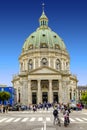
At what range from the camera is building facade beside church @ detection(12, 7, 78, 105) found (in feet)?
371

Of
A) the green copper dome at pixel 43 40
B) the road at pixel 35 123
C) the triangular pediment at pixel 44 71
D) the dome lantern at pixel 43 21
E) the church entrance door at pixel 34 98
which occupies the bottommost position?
the road at pixel 35 123

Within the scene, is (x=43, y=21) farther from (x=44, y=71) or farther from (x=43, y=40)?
(x=44, y=71)

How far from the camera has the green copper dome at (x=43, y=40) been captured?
415 ft

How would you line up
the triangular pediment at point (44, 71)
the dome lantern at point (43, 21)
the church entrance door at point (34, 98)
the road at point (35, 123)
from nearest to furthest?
1. the road at point (35, 123)
2. the triangular pediment at point (44, 71)
3. the church entrance door at point (34, 98)
4. the dome lantern at point (43, 21)

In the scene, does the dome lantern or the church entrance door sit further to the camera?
the dome lantern

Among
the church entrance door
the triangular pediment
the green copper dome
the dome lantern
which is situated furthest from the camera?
the dome lantern

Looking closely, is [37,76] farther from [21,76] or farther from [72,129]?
[72,129]

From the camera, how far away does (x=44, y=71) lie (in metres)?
114

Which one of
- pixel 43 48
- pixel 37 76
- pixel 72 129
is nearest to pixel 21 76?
pixel 37 76

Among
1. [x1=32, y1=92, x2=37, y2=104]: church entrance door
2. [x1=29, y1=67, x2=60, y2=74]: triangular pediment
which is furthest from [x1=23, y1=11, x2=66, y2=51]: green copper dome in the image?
[x1=32, y1=92, x2=37, y2=104]: church entrance door

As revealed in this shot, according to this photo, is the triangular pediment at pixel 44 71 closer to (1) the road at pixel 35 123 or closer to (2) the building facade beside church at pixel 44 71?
(2) the building facade beside church at pixel 44 71

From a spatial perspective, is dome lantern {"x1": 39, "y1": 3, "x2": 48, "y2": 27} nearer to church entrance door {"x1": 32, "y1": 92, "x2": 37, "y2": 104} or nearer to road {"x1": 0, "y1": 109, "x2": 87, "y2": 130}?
church entrance door {"x1": 32, "y1": 92, "x2": 37, "y2": 104}

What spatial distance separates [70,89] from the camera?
12606 centimetres

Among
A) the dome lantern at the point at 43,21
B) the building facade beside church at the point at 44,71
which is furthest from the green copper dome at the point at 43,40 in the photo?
the dome lantern at the point at 43,21
